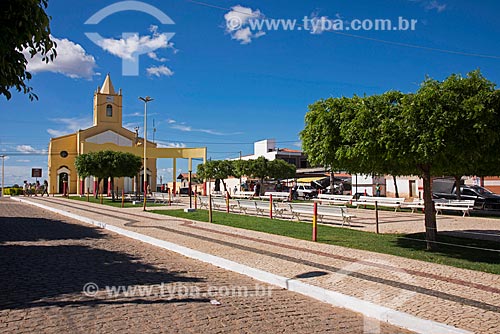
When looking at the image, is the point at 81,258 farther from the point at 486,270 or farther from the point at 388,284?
the point at 486,270

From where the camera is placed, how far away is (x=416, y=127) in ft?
27.6

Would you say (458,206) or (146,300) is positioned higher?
(458,206)

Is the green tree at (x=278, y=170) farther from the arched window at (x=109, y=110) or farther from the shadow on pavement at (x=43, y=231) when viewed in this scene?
the shadow on pavement at (x=43, y=231)

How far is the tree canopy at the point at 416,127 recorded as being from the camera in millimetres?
8102

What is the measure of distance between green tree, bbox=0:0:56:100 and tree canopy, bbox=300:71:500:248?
6.05 meters

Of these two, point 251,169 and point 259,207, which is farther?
point 251,169

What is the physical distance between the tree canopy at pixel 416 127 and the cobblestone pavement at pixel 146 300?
374 cm

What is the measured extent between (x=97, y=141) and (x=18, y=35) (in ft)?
179

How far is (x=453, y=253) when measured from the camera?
385 inches

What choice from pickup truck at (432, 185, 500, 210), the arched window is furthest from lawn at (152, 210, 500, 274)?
the arched window

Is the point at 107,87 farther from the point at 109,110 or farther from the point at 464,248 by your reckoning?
the point at 464,248

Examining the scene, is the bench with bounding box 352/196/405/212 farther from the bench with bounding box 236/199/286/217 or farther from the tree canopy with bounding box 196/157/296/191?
the tree canopy with bounding box 196/157/296/191

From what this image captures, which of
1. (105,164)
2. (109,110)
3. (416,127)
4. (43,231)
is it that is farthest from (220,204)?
(109,110)

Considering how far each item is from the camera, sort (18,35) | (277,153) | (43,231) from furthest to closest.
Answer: (277,153) → (43,231) → (18,35)
